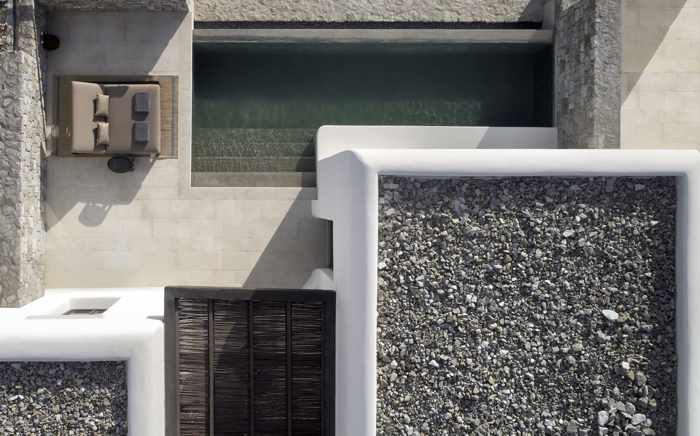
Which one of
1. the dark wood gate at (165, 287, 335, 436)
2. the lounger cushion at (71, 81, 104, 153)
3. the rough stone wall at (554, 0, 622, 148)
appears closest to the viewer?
the dark wood gate at (165, 287, 335, 436)

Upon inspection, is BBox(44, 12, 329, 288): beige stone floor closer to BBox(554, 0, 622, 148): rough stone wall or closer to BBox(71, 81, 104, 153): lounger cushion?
BBox(71, 81, 104, 153): lounger cushion

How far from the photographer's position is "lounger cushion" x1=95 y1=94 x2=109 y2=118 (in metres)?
9.30

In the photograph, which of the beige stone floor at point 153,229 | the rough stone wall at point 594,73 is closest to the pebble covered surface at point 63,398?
the beige stone floor at point 153,229

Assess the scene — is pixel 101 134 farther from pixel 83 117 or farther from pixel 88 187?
pixel 88 187

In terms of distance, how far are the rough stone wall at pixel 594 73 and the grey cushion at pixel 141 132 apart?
787 centimetres

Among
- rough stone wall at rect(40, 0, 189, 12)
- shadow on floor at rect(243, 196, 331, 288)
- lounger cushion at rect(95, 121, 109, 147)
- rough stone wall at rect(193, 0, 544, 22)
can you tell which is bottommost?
shadow on floor at rect(243, 196, 331, 288)

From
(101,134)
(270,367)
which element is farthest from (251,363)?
(101,134)

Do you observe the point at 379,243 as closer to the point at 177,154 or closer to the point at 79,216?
the point at 177,154

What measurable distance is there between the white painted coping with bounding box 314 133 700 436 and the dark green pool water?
4.48m

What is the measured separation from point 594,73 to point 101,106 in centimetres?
882

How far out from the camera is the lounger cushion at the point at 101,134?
926cm

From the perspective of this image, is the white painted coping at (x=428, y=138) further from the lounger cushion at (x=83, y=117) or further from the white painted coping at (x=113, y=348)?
the white painted coping at (x=113, y=348)

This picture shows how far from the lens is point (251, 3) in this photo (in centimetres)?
1042

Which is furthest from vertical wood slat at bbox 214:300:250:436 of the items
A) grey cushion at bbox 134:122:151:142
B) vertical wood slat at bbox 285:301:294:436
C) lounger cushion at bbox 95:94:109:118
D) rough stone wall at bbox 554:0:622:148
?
rough stone wall at bbox 554:0:622:148
